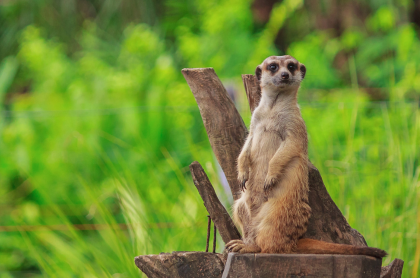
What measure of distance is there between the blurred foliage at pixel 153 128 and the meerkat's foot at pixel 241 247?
2.83 ft

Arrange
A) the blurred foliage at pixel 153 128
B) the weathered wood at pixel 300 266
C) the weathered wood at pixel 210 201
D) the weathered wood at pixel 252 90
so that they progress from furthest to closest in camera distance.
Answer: the blurred foliage at pixel 153 128
the weathered wood at pixel 252 90
the weathered wood at pixel 210 201
the weathered wood at pixel 300 266

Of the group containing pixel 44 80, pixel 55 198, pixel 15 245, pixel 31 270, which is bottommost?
pixel 31 270

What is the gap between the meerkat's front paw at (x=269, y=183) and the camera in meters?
1.54

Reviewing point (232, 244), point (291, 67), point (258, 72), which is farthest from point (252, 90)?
point (232, 244)

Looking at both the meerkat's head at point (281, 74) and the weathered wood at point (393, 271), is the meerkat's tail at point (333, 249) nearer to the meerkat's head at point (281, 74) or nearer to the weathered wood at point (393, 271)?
the weathered wood at point (393, 271)

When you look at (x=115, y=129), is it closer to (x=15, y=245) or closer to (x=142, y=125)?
(x=142, y=125)

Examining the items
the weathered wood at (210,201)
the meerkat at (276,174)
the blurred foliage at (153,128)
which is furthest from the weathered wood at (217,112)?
the blurred foliage at (153,128)

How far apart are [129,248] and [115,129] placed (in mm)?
2642

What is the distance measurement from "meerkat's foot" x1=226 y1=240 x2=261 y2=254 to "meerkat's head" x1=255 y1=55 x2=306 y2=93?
→ 1.79 feet

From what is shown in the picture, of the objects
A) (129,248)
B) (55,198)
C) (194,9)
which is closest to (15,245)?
(55,198)

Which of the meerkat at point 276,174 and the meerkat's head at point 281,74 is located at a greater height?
the meerkat's head at point 281,74

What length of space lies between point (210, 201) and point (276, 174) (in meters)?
0.24

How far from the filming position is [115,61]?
23.4 feet

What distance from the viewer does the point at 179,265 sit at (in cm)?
148
